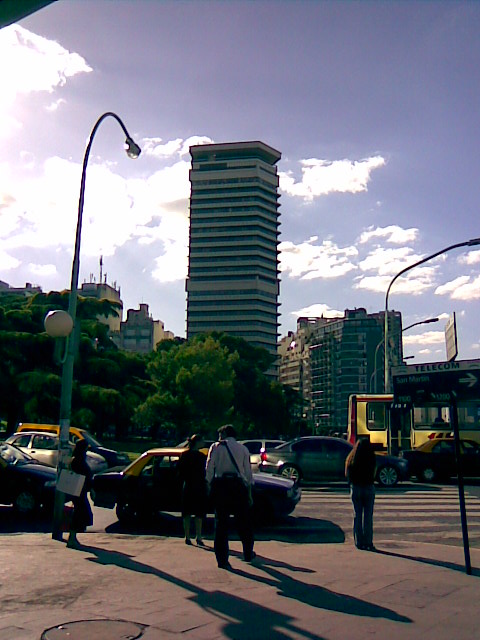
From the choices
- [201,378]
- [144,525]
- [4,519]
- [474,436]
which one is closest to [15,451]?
[4,519]

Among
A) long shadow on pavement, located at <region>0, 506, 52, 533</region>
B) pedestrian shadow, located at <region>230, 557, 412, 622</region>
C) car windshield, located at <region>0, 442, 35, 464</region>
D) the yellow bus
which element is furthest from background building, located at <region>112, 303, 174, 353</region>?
pedestrian shadow, located at <region>230, 557, 412, 622</region>

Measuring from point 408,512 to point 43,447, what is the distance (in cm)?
1262

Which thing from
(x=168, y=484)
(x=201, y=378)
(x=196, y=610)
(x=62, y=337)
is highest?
(x=201, y=378)

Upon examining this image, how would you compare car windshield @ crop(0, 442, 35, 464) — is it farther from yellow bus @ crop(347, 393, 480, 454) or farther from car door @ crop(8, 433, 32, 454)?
yellow bus @ crop(347, 393, 480, 454)

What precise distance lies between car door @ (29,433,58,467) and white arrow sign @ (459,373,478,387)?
13.2m

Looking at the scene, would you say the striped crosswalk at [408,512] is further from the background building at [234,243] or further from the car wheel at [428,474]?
the background building at [234,243]

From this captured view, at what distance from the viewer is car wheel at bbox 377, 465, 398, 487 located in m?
21.1

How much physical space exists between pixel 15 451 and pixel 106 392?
91.9 feet

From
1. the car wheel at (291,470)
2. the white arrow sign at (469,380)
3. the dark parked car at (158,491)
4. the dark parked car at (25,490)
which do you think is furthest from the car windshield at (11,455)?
the white arrow sign at (469,380)

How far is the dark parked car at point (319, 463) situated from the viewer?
21.1 metres

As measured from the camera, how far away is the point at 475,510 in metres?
15.7

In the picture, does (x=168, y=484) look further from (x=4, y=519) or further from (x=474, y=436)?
(x=474, y=436)

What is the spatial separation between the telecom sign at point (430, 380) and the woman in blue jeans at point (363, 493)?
39.2 ft

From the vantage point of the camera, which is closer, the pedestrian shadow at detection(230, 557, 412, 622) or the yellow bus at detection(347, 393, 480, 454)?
the pedestrian shadow at detection(230, 557, 412, 622)
